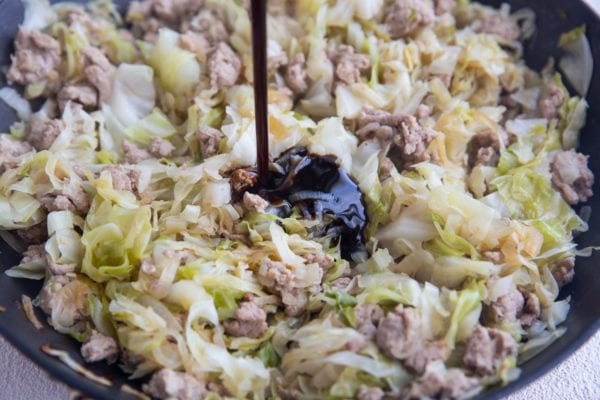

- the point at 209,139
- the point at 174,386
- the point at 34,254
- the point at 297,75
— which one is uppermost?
the point at 297,75

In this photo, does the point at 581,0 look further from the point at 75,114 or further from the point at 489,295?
the point at 75,114

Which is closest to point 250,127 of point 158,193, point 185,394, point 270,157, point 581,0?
point 270,157

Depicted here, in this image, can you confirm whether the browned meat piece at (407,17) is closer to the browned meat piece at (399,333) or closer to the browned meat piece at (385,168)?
the browned meat piece at (385,168)

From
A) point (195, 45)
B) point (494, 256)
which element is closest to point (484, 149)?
point (494, 256)

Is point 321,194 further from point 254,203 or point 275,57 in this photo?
point 275,57

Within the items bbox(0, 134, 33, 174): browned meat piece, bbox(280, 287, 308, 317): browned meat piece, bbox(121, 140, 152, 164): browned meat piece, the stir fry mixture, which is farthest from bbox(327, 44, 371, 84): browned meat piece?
bbox(0, 134, 33, 174): browned meat piece

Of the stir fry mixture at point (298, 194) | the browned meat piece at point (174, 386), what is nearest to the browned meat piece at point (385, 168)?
the stir fry mixture at point (298, 194)
